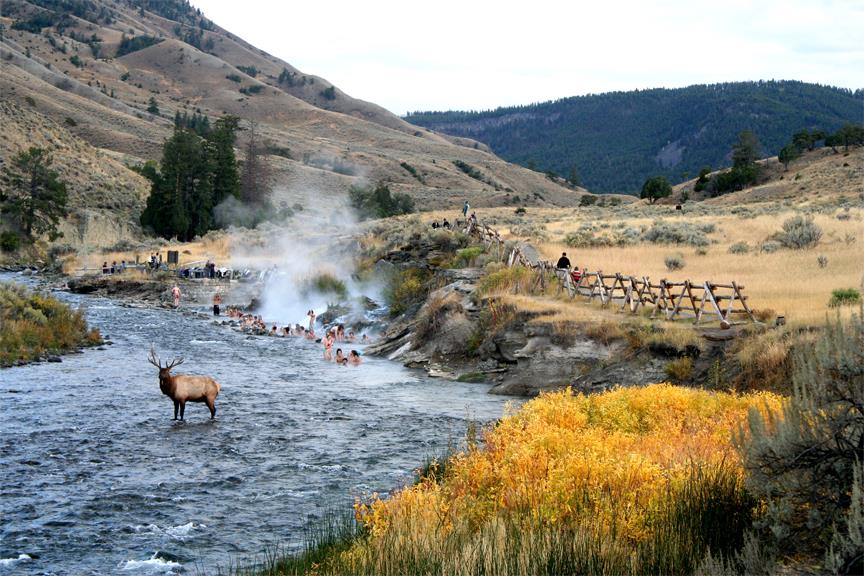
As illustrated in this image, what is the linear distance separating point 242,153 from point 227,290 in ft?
271

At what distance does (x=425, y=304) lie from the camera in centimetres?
3559

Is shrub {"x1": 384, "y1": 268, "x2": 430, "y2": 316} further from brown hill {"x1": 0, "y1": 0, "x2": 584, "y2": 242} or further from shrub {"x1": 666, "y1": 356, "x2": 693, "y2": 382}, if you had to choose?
brown hill {"x1": 0, "y1": 0, "x2": 584, "y2": 242}

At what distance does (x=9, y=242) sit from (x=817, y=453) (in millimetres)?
70122

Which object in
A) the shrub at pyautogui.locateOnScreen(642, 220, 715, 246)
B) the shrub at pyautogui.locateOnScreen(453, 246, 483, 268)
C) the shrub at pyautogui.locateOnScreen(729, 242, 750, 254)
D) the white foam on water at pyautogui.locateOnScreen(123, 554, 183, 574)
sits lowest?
the white foam on water at pyautogui.locateOnScreen(123, 554, 183, 574)

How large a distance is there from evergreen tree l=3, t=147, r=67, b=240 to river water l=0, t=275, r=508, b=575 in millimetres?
47131

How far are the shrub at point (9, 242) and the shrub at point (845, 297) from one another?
63035mm

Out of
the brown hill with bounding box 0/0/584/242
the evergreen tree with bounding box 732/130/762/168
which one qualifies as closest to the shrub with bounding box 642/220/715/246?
the brown hill with bounding box 0/0/584/242

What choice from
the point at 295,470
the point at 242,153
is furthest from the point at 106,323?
the point at 242,153

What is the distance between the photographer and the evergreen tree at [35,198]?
69312mm

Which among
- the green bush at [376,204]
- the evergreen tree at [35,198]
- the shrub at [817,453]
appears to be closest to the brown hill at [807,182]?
the green bush at [376,204]

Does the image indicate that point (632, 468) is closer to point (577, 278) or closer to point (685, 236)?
point (577, 278)

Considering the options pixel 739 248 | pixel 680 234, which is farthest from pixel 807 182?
pixel 739 248

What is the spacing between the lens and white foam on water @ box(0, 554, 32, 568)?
10.6 meters

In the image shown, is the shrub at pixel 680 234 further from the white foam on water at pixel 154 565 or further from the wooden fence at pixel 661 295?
the white foam on water at pixel 154 565
